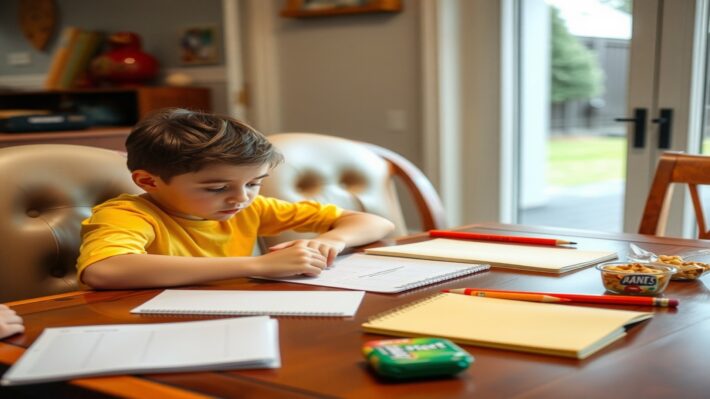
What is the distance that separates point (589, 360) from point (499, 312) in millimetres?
182

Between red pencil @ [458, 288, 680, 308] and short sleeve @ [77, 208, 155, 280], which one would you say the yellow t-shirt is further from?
red pencil @ [458, 288, 680, 308]

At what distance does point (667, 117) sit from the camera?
2963mm

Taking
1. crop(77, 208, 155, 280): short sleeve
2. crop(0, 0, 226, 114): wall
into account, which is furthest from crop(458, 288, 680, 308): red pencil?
crop(0, 0, 226, 114): wall

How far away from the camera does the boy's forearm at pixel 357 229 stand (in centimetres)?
153

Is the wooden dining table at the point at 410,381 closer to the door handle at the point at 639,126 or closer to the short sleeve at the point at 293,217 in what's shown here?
the short sleeve at the point at 293,217

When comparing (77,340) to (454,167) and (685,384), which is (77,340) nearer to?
(685,384)

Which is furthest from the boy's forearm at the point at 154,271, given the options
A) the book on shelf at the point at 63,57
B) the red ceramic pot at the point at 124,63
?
the book on shelf at the point at 63,57

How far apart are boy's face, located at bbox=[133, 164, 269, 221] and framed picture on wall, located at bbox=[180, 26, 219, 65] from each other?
3.19 metres

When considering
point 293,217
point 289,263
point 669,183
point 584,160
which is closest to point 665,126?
point 584,160

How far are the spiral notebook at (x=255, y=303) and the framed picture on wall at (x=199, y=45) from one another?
139 inches

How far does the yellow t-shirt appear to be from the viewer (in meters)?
1.29

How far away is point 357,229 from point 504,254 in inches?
12.8

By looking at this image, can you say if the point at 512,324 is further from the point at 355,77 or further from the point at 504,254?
the point at 355,77

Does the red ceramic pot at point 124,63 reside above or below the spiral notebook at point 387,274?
above
